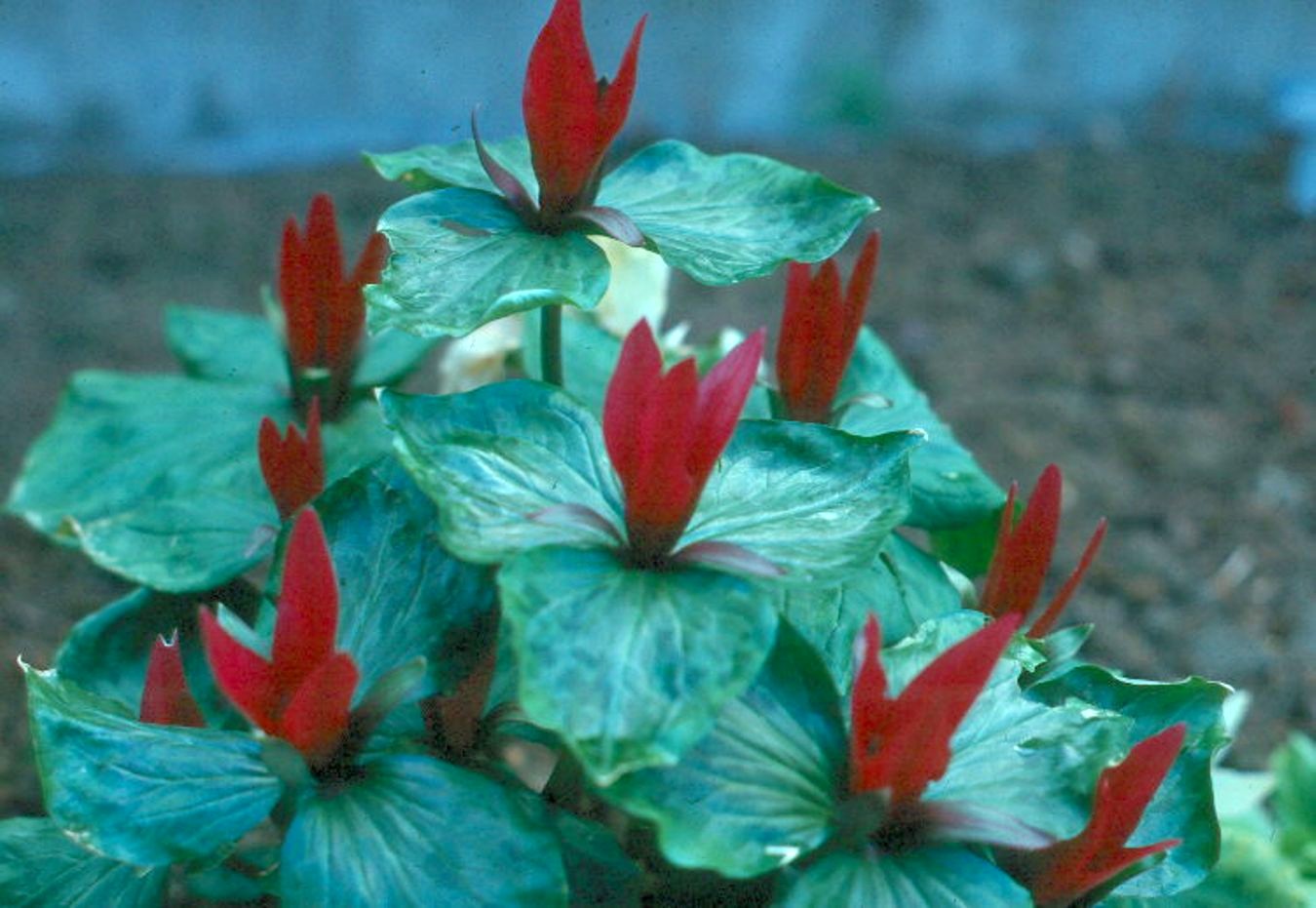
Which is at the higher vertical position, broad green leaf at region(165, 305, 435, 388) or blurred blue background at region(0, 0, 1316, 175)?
broad green leaf at region(165, 305, 435, 388)

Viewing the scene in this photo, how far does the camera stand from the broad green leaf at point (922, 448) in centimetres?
A: 84

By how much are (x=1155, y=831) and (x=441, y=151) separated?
1.67ft

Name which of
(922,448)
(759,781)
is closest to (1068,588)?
(922,448)

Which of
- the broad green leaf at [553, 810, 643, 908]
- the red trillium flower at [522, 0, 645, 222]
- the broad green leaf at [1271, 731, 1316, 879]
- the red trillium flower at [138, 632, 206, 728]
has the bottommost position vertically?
the broad green leaf at [1271, 731, 1316, 879]

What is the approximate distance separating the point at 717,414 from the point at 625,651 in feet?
0.35

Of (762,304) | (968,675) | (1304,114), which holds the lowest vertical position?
(762,304)

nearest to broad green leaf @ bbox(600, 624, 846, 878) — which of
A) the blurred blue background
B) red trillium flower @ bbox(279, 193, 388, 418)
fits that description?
red trillium flower @ bbox(279, 193, 388, 418)

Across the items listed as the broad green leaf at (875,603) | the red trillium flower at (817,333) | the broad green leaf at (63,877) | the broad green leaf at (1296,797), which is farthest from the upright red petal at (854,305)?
the broad green leaf at (1296,797)

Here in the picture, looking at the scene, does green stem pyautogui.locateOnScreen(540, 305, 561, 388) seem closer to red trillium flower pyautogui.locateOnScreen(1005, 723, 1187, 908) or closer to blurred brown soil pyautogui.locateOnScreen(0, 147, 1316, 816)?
red trillium flower pyautogui.locateOnScreen(1005, 723, 1187, 908)

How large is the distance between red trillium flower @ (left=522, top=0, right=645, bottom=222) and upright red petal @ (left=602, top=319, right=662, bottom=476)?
150 millimetres

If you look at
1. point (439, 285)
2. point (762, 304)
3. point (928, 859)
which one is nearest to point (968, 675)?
point (928, 859)

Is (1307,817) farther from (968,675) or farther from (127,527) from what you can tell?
(127,527)

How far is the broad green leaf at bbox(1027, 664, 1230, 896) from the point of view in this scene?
0.68 m

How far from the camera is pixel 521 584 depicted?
551 millimetres
